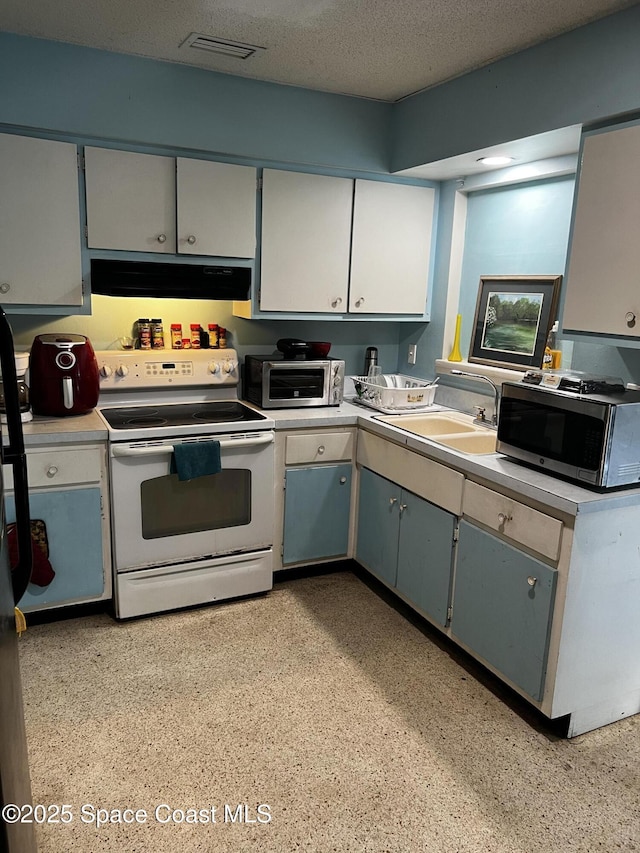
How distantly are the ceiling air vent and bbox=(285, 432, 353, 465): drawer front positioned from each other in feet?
5.52

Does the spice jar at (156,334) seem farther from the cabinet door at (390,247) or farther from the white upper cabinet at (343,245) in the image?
the cabinet door at (390,247)

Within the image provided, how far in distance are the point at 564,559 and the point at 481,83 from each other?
2.02 m

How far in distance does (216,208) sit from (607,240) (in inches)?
68.9

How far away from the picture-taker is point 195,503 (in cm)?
295

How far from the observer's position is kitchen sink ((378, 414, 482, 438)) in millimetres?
3242

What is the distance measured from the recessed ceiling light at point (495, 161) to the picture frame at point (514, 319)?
53 cm

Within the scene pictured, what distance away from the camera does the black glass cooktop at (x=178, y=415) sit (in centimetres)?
295

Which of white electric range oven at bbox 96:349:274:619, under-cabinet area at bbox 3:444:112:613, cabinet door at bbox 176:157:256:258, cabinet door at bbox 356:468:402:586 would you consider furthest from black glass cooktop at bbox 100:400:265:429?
cabinet door at bbox 176:157:256:258

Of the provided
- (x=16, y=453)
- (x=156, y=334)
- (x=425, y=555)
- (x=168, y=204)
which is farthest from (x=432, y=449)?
(x=16, y=453)

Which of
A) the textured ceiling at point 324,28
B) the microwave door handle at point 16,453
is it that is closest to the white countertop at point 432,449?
the microwave door handle at point 16,453

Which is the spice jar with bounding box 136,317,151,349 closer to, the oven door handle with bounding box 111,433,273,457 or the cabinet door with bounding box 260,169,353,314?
the cabinet door with bounding box 260,169,353,314

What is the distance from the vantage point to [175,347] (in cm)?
333

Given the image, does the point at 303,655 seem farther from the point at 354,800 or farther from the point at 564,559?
the point at 564,559

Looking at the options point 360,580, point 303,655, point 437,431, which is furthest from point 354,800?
point 437,431
